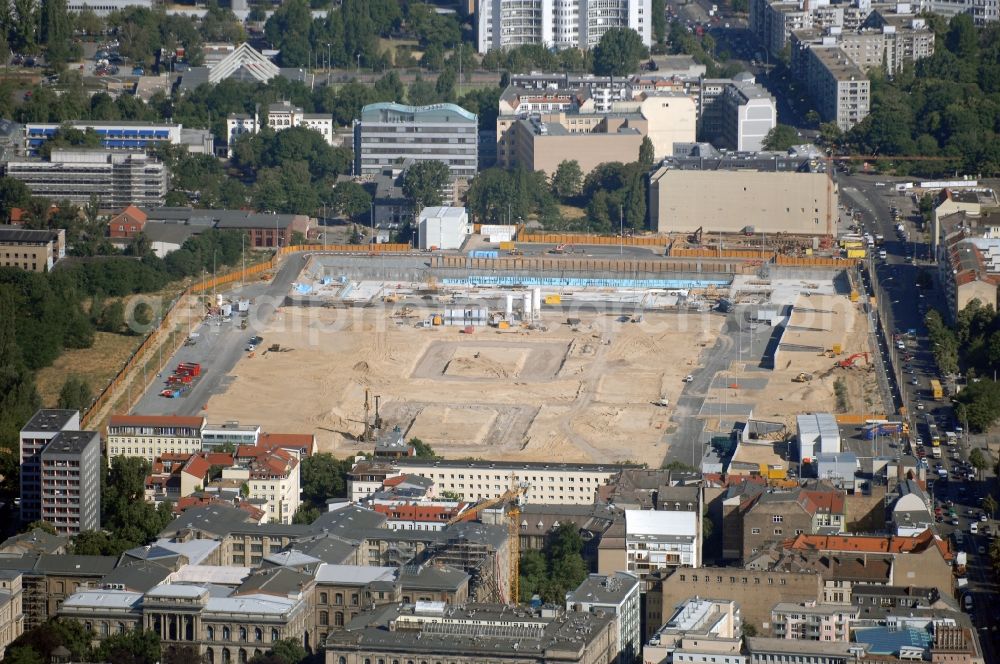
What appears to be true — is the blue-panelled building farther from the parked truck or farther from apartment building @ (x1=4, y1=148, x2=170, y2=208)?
the parked truck

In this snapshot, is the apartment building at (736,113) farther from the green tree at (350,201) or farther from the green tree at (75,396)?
the green tree at (75,396)

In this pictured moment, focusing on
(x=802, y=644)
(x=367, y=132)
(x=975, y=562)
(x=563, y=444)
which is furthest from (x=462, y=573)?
(x=367, y=132)

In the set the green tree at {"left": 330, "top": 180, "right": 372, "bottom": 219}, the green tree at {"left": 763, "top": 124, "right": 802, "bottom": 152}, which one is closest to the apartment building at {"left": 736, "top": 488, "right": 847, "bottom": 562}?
the green tree at {"left": 330, "top": 180, "right": 372, "bottom": 219}

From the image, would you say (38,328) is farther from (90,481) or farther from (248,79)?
(248,79)

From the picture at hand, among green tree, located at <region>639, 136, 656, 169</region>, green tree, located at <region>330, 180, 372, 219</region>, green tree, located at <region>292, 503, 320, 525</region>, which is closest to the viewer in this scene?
green tree, located at <region>292, 503, 320, 525</region>

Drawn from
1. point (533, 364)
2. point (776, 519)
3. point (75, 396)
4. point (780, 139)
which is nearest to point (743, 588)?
point (776, 519)

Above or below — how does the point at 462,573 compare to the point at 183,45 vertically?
below

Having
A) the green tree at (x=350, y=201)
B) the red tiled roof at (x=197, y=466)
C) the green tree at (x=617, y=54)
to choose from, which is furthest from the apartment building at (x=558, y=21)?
the red tiled roof at (x=197, y=466)
